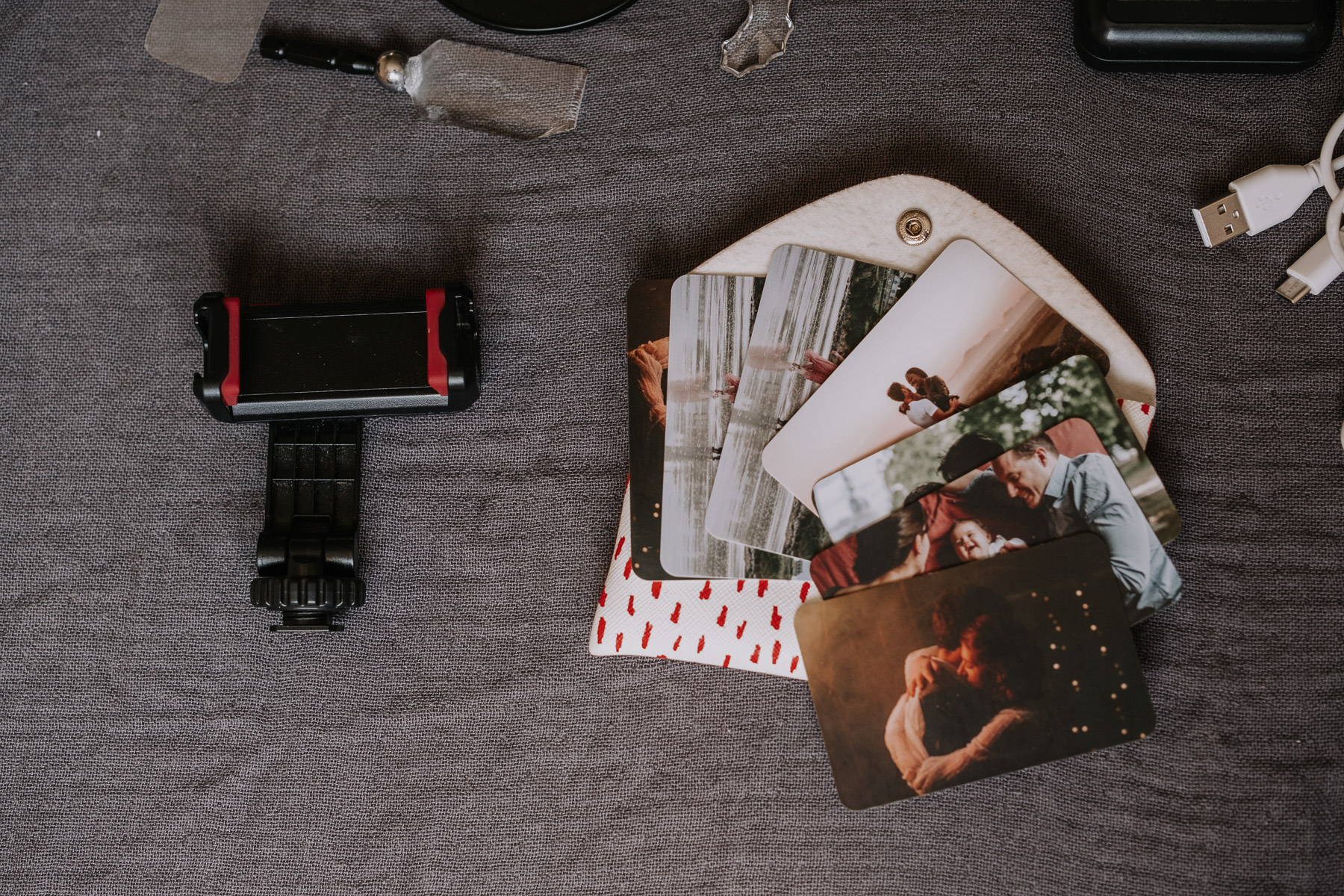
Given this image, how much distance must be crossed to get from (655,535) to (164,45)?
2.19 ft

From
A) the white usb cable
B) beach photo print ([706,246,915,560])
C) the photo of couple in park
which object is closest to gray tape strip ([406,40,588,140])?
beach photo print ([706,246,915,560])

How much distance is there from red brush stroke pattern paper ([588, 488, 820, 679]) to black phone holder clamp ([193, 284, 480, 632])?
0.66 feet

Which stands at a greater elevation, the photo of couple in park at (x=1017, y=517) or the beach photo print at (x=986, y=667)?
the photo of couple in park at (x=1017, y=517)

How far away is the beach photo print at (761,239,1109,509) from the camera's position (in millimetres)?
688

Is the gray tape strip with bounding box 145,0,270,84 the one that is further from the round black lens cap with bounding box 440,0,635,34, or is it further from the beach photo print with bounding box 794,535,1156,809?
the beach photo print with bounding box 794,535,1156,809

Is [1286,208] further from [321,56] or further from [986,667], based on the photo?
[321,56]

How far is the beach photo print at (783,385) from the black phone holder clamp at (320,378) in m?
0.23

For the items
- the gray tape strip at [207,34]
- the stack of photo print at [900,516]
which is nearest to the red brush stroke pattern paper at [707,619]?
the stack of photo print at [900,516]

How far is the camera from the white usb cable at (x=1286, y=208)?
729mm

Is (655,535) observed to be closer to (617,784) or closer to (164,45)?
(617,784)

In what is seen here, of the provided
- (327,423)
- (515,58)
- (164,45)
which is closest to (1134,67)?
(515,58)

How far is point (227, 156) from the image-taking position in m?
0.81

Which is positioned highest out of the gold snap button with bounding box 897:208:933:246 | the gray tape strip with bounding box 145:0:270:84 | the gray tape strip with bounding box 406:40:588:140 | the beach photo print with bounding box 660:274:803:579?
the gray tape strip with bounding box 145:0:270:84

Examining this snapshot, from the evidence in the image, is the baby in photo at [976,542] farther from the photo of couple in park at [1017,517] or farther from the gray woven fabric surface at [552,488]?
the gray woven fabric surface at [552,488]
